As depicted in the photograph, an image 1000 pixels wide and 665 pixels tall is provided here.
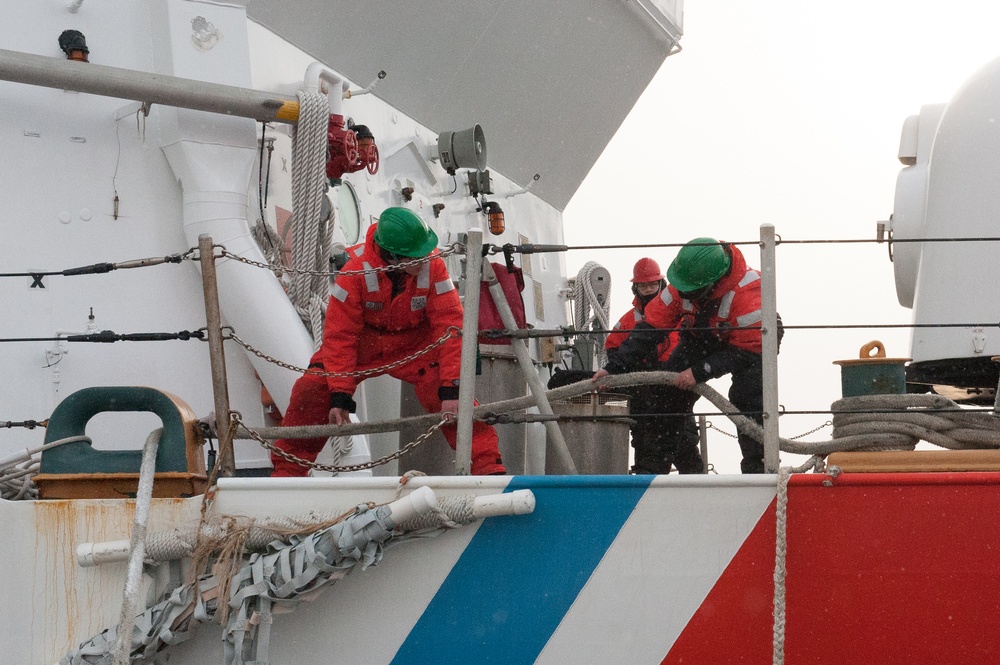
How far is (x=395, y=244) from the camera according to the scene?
4.02m

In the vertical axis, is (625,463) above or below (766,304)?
below

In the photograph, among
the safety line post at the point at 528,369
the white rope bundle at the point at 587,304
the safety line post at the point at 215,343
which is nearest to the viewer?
the safety line post at the point at 215,343

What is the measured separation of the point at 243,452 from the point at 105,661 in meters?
1.42

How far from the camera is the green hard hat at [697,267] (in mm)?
4184

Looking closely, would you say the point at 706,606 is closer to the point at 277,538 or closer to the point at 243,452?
the point at 277,538

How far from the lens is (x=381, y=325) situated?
4.21 metres

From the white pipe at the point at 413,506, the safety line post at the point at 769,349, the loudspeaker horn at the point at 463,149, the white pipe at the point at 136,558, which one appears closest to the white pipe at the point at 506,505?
the white pipe at the point at 413,506

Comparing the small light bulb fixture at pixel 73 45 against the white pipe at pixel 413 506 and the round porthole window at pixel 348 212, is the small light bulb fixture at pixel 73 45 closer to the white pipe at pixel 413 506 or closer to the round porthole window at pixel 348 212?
the round porthole window at pixel 348 212

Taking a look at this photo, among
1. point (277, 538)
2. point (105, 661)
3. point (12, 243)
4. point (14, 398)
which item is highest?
point (12, 243)

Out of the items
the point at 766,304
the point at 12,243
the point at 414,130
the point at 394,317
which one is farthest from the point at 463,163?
the point at 766,304

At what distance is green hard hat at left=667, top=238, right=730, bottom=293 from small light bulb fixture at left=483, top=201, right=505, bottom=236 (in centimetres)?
216

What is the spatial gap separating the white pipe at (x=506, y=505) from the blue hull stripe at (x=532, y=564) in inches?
1.4

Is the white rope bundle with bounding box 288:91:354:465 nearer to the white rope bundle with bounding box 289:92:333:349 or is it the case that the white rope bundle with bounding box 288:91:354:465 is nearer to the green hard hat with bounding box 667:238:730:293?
the white rope bundle with bounding box 289:92:333:349

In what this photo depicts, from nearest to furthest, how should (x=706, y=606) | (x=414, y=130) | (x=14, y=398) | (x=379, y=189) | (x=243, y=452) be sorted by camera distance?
(x=706, y=606), (x=14, y=398), (x=243, y=452), (x=379, y=189), (x=414, y=130)
